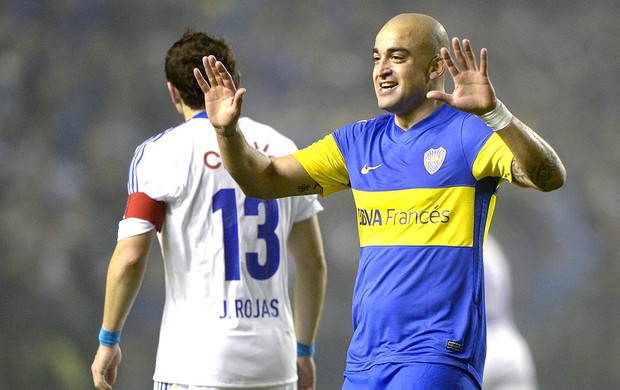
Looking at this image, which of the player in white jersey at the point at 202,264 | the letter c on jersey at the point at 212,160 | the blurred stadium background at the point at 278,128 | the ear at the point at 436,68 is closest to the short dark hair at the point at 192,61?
the player in white jersey at the point at 202,264

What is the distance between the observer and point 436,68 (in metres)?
3.10

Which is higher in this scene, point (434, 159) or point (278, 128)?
point (278, 128)

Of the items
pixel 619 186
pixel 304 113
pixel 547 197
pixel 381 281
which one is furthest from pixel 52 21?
pixel 381 281

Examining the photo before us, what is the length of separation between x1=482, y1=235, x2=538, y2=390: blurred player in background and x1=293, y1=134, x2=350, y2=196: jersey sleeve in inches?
43.4

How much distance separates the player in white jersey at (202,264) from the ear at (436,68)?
929 millimetres

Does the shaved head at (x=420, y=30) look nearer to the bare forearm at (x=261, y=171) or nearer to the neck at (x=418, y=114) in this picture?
the neck at (x=418, y=114)

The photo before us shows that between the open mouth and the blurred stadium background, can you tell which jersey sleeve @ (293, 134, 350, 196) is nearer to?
the open mouth

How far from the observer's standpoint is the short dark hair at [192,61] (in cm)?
382

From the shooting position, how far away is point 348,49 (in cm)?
796

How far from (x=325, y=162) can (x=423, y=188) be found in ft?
1.51

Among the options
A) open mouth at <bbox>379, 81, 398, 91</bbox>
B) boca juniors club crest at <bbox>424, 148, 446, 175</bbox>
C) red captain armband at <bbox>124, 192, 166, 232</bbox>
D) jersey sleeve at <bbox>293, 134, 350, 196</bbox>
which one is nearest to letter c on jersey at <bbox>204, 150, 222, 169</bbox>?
red captain armband at <bbox>124, 192, 166, 232</bbox>

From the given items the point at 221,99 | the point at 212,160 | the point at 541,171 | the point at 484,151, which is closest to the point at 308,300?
the point at 212,160

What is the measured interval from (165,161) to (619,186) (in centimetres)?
530

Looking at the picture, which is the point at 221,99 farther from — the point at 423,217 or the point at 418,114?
the point at 423,217
